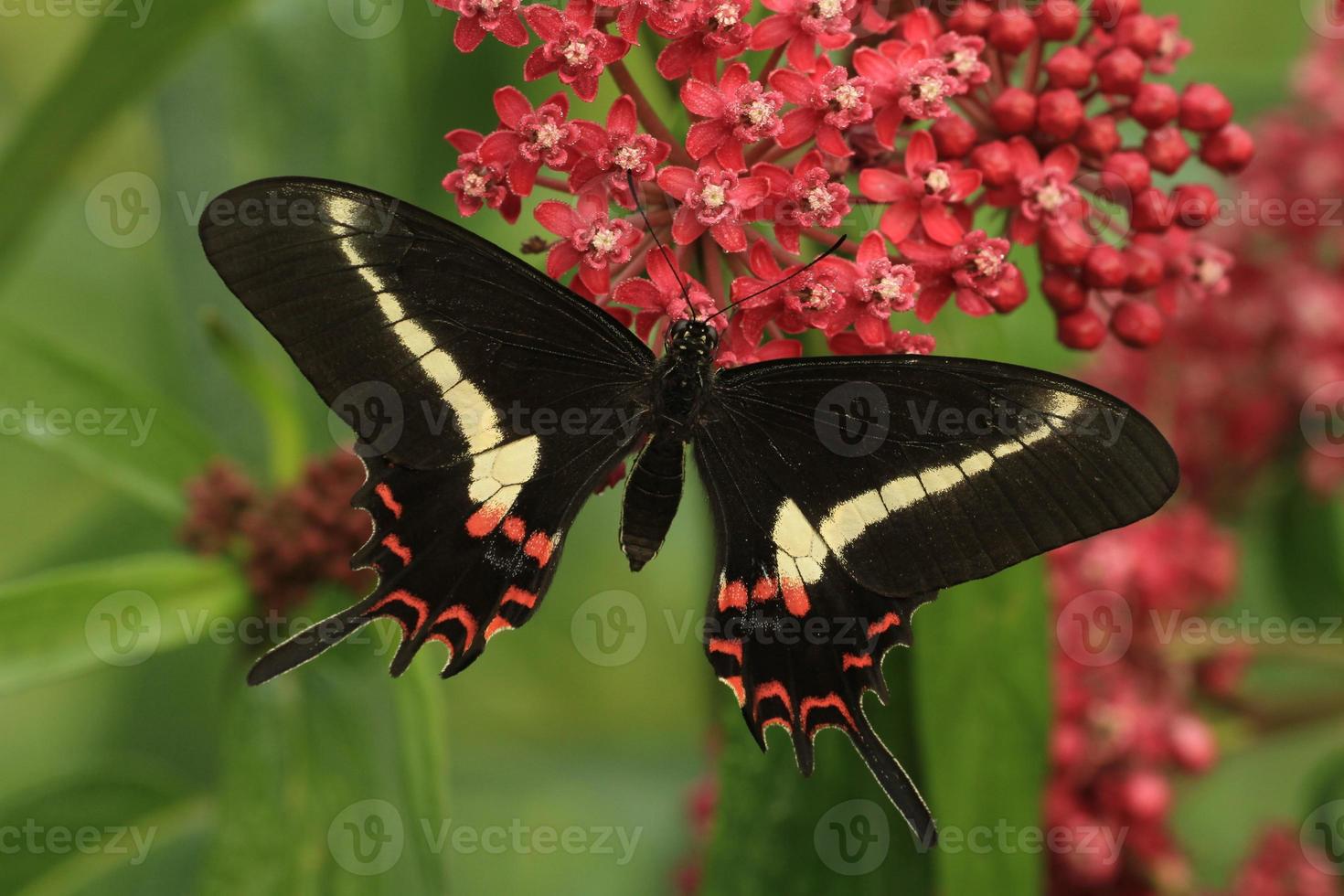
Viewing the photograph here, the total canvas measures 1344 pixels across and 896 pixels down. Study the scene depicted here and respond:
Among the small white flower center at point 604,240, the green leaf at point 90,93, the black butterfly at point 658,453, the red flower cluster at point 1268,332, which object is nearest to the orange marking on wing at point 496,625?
the black butterfly at point 658,453

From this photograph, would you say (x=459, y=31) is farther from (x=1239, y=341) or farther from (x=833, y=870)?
(x=1239, y=341)

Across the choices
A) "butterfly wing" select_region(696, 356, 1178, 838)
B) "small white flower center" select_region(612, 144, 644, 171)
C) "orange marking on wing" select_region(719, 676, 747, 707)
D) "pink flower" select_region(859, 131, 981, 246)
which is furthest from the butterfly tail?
"small white flower center" select_region(612, 144, 644, 171)

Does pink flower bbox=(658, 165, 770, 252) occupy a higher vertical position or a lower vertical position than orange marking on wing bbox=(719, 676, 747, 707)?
higher

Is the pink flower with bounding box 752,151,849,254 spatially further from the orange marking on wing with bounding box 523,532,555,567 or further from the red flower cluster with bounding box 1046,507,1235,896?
the red flower cluster with bounding box 1046,507,1235,896

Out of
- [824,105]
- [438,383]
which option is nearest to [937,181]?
[824,105]

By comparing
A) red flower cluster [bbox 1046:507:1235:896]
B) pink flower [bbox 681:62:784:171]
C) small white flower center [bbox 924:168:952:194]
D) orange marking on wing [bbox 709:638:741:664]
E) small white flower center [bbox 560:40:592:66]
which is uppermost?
small white flower center [bbox 560:40:592:66]

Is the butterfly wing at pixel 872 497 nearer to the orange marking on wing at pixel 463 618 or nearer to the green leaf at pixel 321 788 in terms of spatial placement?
the orange marking on wing at pixel 463 618
